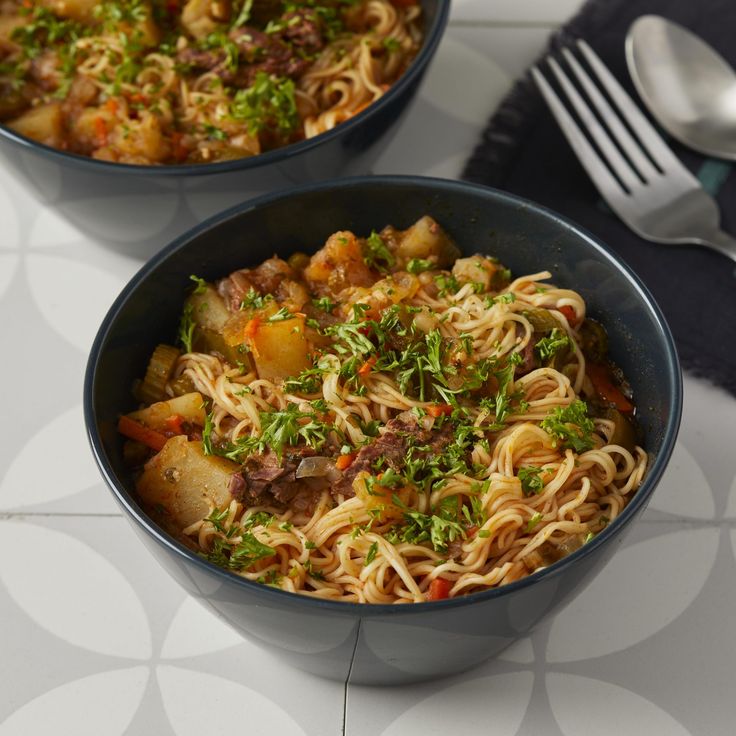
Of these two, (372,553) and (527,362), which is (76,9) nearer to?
(527,362)

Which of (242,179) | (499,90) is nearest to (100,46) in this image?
(242,179)

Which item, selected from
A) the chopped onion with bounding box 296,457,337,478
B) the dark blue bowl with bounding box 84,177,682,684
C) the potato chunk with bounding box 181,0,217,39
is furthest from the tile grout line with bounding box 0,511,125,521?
the potato chunk with bounding box 181,0,217,39

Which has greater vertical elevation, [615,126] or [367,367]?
[615,126]

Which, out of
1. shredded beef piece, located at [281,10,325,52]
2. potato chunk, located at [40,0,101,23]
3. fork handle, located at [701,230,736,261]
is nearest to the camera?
fork handle, located at [701,230,736,261]

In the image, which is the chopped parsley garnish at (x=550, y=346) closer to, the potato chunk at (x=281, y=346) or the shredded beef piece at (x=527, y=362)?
the shredded beef piece at (x=527, y=362)

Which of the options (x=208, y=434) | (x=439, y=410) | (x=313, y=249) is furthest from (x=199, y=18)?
(x=439, y=410)

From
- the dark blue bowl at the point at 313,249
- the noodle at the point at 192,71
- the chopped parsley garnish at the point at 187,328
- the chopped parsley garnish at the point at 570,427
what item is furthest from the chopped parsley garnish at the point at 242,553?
the noodle at the point at 192,71

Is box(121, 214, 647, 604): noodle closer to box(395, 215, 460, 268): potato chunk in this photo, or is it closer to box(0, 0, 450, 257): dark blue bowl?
box(395, 215, 460, 268): potato chunk
